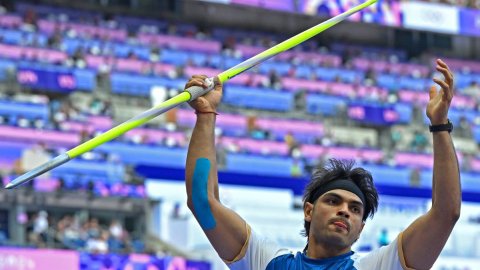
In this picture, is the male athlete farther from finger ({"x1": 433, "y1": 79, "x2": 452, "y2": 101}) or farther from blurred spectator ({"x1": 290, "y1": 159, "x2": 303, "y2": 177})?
blurred spectator ({"x1": 290, "y1": 159, "x2": 303, "y2": 177})

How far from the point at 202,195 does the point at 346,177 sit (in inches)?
21.2

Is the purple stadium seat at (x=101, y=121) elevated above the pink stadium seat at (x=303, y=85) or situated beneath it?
situated beneath

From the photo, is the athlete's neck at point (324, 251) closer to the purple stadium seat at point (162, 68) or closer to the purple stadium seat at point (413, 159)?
the purple stadium seat at point (413, 159)

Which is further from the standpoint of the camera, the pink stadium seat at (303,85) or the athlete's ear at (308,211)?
the pink stadium seat at (303,85)

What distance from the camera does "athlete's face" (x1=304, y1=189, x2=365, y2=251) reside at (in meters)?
4.84

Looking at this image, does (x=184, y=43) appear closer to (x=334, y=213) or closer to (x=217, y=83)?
(x=217, y=83)

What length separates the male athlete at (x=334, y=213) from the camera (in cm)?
464

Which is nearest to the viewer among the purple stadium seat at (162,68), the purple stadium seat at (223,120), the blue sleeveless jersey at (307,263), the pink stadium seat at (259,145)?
the blue sleeveless jersey at (307,263)

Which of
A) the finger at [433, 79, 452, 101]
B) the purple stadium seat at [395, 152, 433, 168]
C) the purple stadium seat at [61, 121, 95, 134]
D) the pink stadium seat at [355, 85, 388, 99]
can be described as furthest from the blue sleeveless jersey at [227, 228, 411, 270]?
the pink stadium seat at [355, 85, 388, 99]

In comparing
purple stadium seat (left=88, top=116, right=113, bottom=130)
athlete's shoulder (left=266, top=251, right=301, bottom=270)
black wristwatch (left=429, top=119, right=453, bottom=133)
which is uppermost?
purple stadium seat (left=88, top=116, right=113, bottom=130)

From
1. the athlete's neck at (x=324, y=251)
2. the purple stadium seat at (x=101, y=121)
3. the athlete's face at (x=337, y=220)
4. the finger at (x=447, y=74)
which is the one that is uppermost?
the purple stadium seat at (x=101, y=121)

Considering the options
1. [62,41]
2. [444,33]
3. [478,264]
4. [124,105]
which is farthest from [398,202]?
[444,33]

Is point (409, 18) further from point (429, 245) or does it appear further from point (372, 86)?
point (429, 245)

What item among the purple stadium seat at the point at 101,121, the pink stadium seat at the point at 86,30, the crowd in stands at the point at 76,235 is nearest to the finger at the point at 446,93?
the crowd in stands at the point at 76,235
